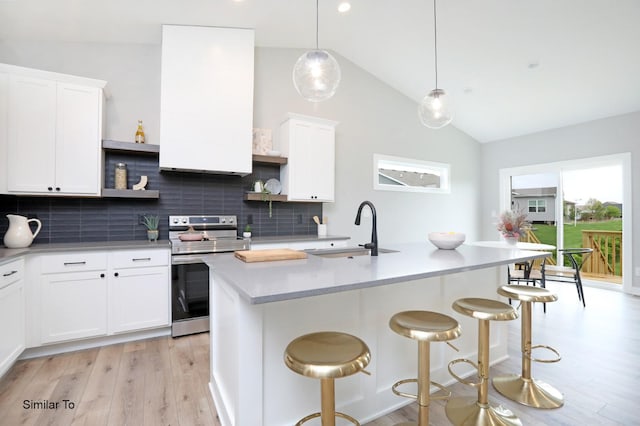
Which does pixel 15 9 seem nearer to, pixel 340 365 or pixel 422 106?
pixel 422 106

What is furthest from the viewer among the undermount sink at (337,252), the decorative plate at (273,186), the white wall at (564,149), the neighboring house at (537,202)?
the neighboring house at (537,202)

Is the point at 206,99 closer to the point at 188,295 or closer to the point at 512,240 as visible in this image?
the point at 188,295

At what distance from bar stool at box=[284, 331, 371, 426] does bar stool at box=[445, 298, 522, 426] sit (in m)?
0.80

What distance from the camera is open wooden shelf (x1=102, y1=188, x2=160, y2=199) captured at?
310 cm

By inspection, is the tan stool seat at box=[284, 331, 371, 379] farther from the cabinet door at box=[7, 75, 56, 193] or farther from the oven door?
the cabinet door at box=[7, 75, 56, 193]

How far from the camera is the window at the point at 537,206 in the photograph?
5668mm

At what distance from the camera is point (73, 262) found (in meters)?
2.71

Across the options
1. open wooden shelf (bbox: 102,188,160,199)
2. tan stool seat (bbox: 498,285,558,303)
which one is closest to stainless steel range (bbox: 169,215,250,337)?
open wooden shelf (bbox: 102,188,160,199)

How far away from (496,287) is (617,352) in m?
1.25

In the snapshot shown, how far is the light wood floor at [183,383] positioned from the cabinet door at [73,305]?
20 cm

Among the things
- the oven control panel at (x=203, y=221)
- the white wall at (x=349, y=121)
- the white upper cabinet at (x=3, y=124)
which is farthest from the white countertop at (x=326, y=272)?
the white wall at (x=349, y=121)

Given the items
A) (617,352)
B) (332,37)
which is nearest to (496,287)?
(617,352)

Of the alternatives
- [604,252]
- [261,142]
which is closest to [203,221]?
[261,142]

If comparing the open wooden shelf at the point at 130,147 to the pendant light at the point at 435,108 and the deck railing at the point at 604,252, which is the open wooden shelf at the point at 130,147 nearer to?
the pendant light at the point at 435,108
